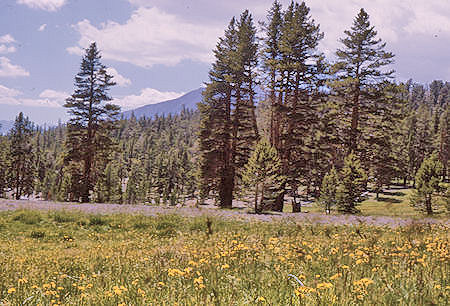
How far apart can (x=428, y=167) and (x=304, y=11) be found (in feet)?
62.6

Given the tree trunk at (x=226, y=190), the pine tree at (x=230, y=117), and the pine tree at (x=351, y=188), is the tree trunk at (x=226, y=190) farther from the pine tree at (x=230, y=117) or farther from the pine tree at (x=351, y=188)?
the pine tree at (x=351, y=188)

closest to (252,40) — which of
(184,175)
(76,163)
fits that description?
(76,163)

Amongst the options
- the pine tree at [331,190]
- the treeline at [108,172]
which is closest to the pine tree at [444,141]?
the pine tree at [331,190]

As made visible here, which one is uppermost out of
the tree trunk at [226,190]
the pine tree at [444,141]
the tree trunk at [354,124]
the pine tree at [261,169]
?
the pine tree at [444,141]

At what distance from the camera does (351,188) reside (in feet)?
68.6

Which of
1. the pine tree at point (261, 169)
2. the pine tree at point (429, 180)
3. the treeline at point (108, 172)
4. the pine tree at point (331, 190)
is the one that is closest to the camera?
the pine tree at point (261, 169)

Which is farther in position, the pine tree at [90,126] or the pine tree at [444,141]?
the pine tree at [444,141]

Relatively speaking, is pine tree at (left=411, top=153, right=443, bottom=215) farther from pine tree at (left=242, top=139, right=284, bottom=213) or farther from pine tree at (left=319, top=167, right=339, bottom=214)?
pine tree at (left=242, top=139, right=284, bottom=213)

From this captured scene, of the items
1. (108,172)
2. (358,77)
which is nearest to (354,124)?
(358,77)

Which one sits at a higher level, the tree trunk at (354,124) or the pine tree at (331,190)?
the tree trunk at (354,124)

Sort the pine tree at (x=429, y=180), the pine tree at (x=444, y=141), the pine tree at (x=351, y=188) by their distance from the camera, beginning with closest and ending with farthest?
the pine tree at (x=351, y=188), the pine tree at (x=429, y=180), the pine tree at (x=444, y=141)

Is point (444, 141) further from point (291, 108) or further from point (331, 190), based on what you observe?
point (291, 108)

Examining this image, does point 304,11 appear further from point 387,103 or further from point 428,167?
point 428,167

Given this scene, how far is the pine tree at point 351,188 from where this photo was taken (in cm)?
2070
